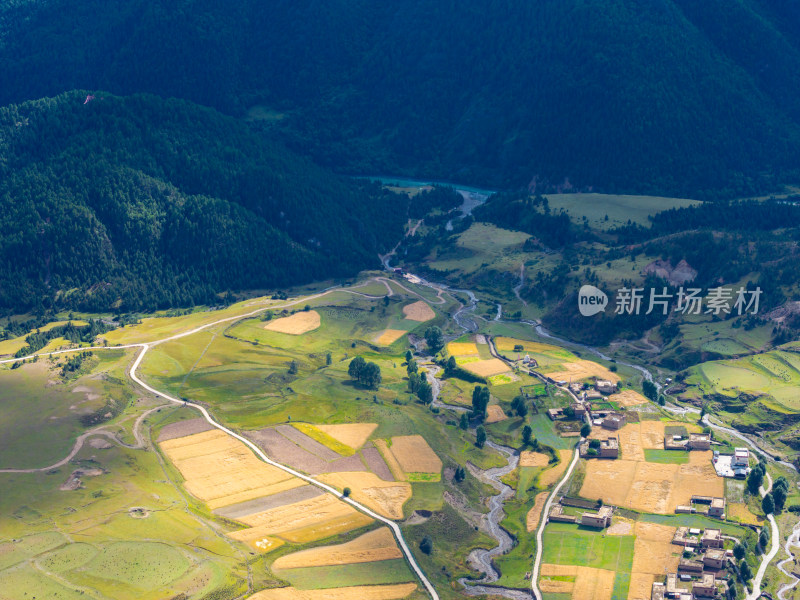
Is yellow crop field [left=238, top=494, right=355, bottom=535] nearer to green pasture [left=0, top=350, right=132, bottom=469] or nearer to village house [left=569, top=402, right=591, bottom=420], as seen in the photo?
green pasture [left=0, top=350, right=132, bottom=469]

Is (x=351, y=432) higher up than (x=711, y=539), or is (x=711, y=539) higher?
(x=711, y=539)

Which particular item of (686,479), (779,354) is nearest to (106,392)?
(686,479)

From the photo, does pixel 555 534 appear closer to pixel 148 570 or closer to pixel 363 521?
pixel 363 521

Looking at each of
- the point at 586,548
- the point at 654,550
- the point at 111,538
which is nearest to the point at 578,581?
the point at 586,548

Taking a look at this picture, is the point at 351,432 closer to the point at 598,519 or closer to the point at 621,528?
the point at 598,519

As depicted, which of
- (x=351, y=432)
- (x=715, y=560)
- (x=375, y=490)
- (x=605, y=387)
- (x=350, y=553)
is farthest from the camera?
(x=605, y=387)

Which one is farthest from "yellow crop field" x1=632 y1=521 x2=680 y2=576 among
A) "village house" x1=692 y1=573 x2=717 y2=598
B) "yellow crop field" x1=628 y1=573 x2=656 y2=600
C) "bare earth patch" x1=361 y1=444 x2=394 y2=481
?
"bare earth patch" x1=361 y1=444 x2=394 y2=481

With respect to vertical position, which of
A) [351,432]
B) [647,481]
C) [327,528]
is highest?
[647,481]
